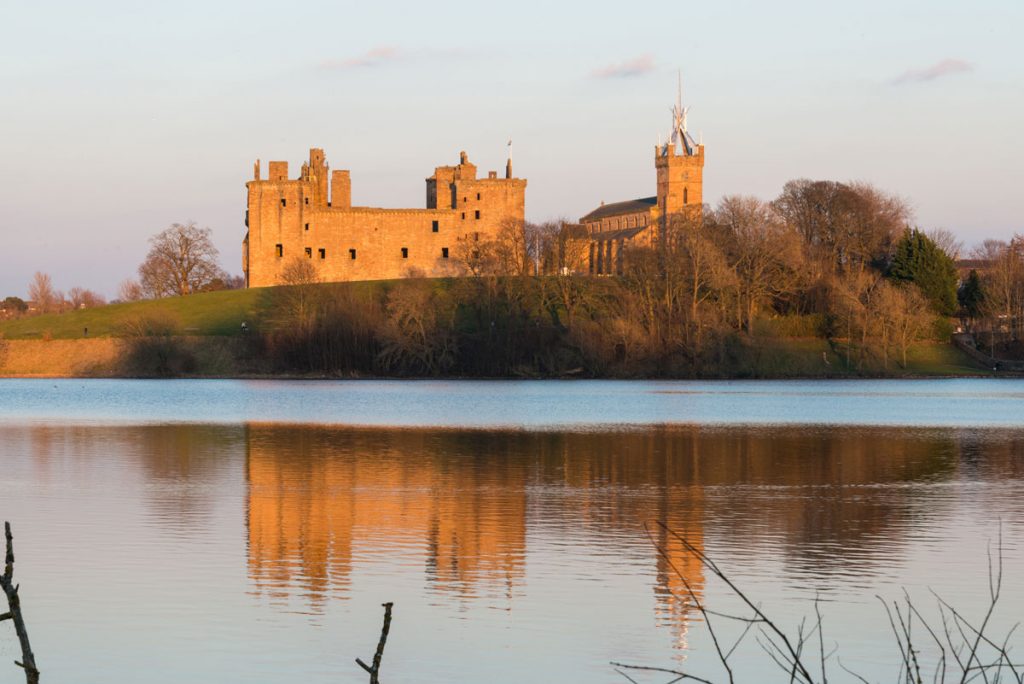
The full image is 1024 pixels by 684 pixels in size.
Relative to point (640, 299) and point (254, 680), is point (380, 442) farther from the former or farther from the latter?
point (640, 299)

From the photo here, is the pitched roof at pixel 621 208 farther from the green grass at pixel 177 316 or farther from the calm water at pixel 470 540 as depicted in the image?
the calm water at pixel 470 540

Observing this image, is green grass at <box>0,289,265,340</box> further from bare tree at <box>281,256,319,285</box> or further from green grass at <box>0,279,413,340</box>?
bare tree at <box>281,256,319,285</box>

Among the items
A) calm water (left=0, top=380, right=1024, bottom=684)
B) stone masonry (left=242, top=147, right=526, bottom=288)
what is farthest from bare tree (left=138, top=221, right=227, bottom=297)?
calm water (left=0, top=380, right=1024, bottom=684)

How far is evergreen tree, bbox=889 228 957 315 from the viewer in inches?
2815

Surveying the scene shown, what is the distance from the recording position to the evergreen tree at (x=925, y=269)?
71.5 m

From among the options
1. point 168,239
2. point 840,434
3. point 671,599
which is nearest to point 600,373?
point 840,434

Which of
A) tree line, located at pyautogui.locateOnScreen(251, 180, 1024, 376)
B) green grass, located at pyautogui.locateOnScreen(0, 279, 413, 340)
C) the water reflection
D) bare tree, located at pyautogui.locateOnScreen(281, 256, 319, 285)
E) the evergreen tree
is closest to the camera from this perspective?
the water reflection

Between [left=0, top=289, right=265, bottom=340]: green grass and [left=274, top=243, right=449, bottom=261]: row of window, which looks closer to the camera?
[left=0, top=289, right=265, bottom=340]: green grass

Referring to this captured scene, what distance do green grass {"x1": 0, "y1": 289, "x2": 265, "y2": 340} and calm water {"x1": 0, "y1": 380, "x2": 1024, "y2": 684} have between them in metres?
44.8

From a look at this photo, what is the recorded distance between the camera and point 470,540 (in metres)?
14.8

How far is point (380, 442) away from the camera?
28328 millimetres

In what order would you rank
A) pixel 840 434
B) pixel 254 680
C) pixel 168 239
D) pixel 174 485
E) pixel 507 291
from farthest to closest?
pixel 168 239
pixel 507 291
pixel 840 434
pixel 174 485
pixel 254 680

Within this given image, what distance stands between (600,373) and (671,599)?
53495mm

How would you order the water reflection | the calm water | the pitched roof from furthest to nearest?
1. the pitched roof
2. the water reflection
3. the calm water
